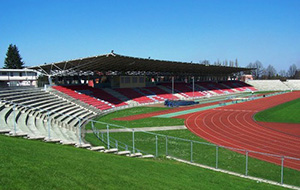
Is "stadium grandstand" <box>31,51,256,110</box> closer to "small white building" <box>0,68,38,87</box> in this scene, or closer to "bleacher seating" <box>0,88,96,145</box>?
"bleacher seating" <box>0,88,96,145</box>

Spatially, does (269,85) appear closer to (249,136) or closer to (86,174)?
(249,136)

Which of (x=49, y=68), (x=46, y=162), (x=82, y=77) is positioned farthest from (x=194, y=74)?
(x=46, y=162)

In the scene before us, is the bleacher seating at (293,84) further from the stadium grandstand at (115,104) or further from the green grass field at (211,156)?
the green grass field at (211,156)

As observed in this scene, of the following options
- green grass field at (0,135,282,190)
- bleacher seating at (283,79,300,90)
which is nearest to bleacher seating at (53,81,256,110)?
bleacher seating at (283,79,300,90)

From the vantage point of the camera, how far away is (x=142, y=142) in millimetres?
19547

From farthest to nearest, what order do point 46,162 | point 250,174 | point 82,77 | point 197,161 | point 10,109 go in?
point 82,77 < point 10,109 < point 197,161 < point 250,174 < point 46,162

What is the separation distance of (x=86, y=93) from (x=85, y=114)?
46.1 ft

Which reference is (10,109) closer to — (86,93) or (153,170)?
(153,170)

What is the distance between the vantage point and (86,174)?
751 centimetres

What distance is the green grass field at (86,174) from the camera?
6.37 m

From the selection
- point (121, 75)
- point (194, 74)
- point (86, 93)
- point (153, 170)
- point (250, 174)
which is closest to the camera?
point (153, 170)

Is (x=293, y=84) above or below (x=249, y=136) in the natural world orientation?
above

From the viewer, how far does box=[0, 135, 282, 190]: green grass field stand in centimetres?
637

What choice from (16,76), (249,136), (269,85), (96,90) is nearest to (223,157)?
(249,136)
